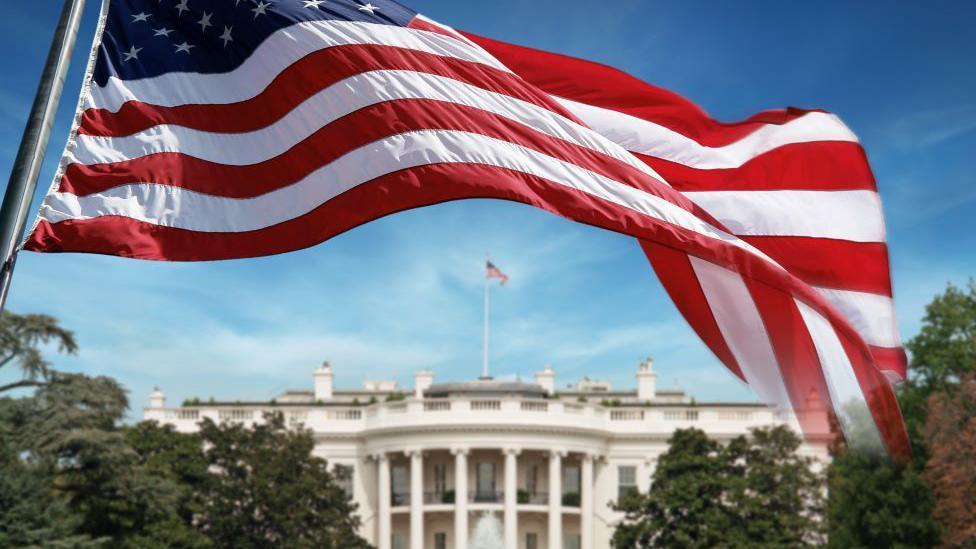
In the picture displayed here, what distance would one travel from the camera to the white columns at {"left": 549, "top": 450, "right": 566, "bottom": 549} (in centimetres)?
6191

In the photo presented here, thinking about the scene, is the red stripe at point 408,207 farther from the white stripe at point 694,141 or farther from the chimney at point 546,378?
the chimney at point 546,378

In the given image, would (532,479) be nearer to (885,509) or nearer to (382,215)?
(885,509)

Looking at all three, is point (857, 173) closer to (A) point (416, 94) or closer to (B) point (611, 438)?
(A) point (416, 94)

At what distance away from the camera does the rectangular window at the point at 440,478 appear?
212 feet

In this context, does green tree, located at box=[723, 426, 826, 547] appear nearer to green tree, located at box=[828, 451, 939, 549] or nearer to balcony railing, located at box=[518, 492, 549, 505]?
green tree, located at box=[828, 451, 939, 549]

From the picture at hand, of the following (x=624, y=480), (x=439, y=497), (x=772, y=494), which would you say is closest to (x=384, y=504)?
(x=439, y=497)

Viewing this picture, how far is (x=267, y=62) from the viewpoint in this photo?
25.7ft

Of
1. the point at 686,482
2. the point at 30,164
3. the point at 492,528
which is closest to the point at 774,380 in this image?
the point at 30,164

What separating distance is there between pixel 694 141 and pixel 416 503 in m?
54.8

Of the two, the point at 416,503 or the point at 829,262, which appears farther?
the point at 416,503

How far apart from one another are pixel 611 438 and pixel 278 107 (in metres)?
59.2

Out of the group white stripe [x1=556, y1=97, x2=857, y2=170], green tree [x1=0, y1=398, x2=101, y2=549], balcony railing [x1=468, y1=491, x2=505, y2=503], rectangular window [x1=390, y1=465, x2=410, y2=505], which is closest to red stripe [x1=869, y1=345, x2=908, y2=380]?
white stripe [x1=556, y1=97, x2=857, y2=170]

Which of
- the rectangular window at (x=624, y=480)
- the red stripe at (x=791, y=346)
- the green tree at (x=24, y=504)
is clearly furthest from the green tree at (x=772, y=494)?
the red stripe at (x=791, y=346)

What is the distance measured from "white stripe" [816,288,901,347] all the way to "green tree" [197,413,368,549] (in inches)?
1528
